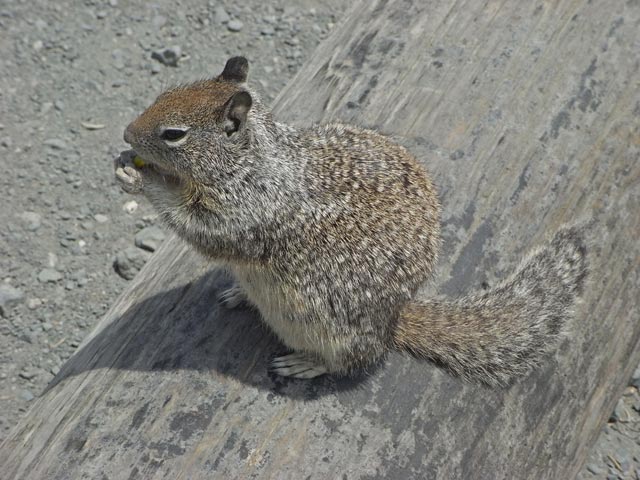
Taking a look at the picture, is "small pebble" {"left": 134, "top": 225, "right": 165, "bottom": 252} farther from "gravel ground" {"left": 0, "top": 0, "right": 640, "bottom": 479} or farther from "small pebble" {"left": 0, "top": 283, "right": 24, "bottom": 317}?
"small pebble" {"left": 0, "top": 283, "right": 24, "bottom": 317}

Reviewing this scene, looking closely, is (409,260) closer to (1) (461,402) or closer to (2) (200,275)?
(1) (461,402)

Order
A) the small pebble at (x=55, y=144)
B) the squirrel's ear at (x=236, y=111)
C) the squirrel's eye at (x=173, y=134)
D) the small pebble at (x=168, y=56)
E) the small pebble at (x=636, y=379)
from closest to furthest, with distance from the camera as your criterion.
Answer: the squirrel's ear at (x=236, y=111) < the squirrel's eye at (x=173, y=134) < the small pebble at (x=636, y=379) < the small pebble at (x=55, y=144) < the small pebble at (x=168, y=56)

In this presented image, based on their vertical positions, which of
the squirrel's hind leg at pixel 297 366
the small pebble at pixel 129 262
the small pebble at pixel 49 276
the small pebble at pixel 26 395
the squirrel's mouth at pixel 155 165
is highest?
the squirrel's mouth at pixel 155 165

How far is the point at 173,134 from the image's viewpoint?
7.27ft

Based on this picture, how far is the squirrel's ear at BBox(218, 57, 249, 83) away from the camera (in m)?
2.34

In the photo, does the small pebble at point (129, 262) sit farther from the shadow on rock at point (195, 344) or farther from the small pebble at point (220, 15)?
the small pebble at point (220, 15)

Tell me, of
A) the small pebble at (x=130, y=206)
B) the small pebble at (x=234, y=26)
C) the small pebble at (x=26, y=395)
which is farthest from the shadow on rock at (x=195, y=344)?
the small pebble at (x=234, y=26)

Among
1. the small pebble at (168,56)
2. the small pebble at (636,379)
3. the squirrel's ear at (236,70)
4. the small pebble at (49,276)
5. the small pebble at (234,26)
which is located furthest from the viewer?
the small pebble at (234,26)

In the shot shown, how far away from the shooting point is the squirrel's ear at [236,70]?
2.34 m

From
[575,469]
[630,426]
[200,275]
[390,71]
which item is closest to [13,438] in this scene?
[200,275]

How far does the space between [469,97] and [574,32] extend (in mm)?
578

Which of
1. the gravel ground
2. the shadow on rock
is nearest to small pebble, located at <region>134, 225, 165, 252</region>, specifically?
the gravel ground

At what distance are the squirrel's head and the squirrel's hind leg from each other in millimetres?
608

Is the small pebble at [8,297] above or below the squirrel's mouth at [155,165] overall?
below
